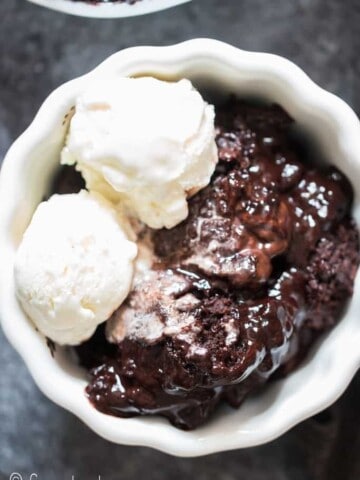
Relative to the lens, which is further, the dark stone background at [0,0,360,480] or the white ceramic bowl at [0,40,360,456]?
the dark stone background at [0,0,360,480]

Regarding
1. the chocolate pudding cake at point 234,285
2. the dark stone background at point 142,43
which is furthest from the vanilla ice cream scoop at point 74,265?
the dark stone background at point 142,43

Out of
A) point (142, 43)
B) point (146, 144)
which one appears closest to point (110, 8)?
point (142, 43)

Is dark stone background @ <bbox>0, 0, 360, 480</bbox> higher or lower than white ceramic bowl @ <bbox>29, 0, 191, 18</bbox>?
lower

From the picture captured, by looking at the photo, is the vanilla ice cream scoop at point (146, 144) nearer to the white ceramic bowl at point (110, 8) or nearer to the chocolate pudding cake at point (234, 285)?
the chocolate pudding cake at point (234, 285)

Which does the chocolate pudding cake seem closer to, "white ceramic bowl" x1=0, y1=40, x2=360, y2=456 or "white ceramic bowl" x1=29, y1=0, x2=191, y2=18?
"white ceramic bowl" x1=0, y1=40, x2=360, y2=456

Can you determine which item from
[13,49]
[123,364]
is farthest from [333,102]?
[13,49]

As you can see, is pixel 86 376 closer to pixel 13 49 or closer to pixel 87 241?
pixel 87 241

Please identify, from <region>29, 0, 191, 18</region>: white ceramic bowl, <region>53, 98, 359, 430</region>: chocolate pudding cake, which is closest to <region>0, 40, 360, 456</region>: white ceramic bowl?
<region>53, 98, 359, 430</region>: chocolate pudding cake
